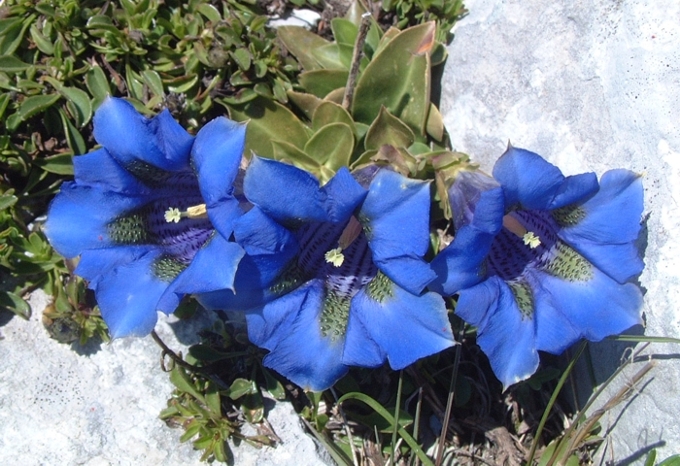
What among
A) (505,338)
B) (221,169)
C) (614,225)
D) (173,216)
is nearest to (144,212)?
(173,216)

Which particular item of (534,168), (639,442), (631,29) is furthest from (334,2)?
(639,442)

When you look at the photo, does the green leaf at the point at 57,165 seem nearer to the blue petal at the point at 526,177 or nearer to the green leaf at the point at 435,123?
the green leaf at the point at 435,123

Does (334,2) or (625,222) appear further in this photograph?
(334,2)

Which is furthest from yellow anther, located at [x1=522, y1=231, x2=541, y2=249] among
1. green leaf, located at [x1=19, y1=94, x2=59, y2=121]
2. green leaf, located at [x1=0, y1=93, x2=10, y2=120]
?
Result: green leaf, located at [x1=0, y1=93, x2=10, y2=120]

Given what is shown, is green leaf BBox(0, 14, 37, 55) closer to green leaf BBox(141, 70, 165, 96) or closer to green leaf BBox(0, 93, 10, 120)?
green leaf BBox(0, 93, 10, 120)

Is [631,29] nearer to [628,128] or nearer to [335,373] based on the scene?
[628,128]

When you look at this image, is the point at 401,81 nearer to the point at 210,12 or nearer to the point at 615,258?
the point at 210,12

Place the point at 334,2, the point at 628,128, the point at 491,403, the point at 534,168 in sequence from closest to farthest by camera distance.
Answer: the point at 534,168 < the point at 628,128 < the point at 491,403 < the point at 334,2
